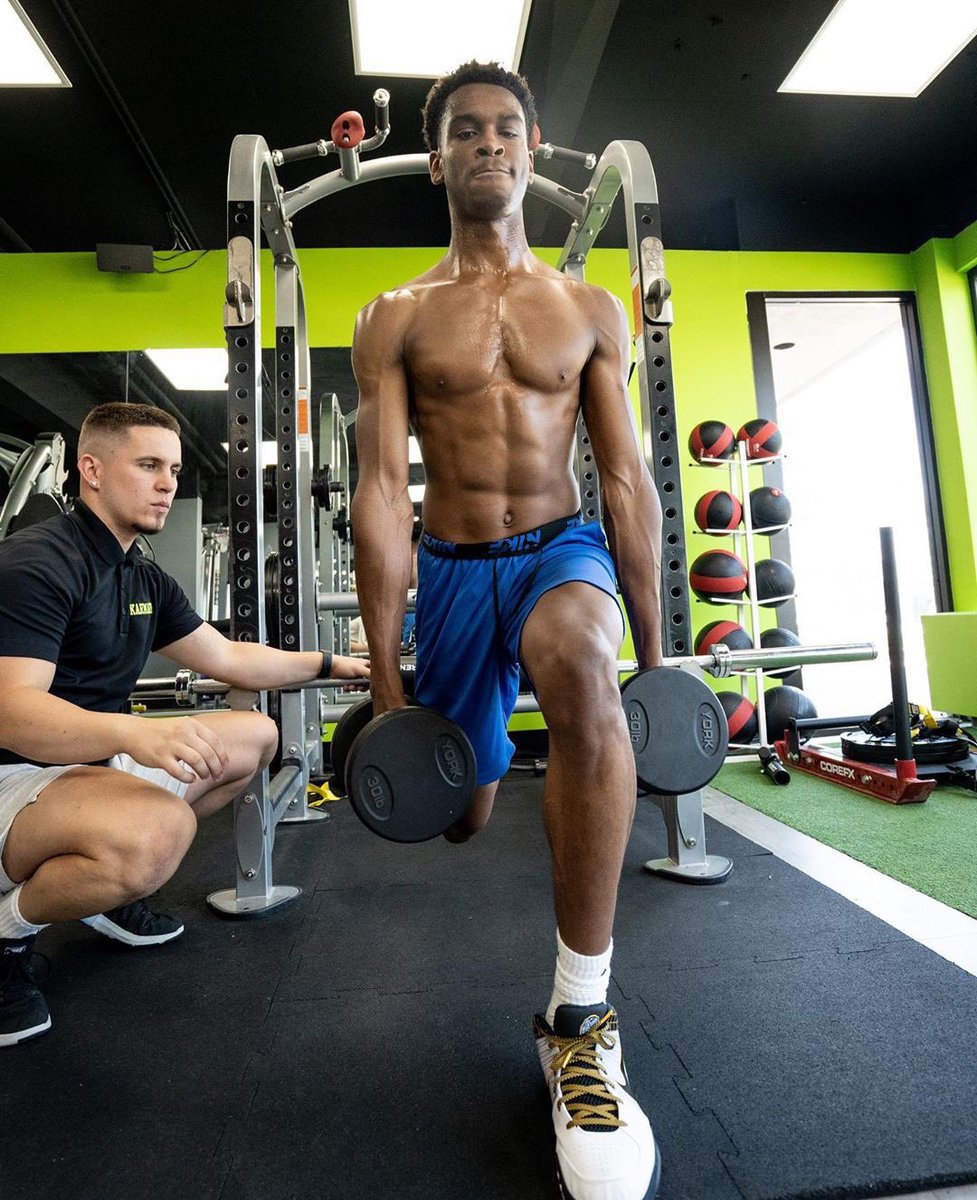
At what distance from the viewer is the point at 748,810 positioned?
8.81ft

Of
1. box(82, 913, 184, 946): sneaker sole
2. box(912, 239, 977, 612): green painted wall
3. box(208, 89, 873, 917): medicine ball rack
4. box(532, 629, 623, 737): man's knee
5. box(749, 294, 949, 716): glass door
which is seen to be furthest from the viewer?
box(749, 294, 949, 716): glass door

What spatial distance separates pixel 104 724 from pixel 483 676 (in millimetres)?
650

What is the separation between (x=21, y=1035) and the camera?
123 cm

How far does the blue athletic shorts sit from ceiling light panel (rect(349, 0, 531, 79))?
296 cm

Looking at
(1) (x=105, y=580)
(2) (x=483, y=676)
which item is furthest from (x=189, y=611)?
(2) (x=483, y=676)

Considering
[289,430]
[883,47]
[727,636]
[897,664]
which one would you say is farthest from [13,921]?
[883,47]

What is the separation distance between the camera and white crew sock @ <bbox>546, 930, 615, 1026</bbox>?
3.21ft

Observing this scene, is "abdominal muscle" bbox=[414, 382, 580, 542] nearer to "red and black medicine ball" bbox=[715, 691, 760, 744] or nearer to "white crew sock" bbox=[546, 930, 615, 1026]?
"white crew sock" bbox=[546, 930, 615, 1026]

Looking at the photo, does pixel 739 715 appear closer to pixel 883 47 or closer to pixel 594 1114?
pixel 594 1114

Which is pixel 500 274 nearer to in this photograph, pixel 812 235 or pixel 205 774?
pixel 205 774

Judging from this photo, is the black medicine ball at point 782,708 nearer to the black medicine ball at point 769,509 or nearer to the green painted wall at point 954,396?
the black medicine ball at point 769,509

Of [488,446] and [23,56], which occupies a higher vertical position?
[23,56]

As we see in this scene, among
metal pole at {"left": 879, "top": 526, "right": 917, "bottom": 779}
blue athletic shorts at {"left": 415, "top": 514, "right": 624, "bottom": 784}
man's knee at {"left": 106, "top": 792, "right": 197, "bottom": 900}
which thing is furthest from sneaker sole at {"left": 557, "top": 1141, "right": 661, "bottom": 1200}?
metal pole at {"left": 879, "top": 526, "right": 917, "bottom": 779}

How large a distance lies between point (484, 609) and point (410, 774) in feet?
1.08
